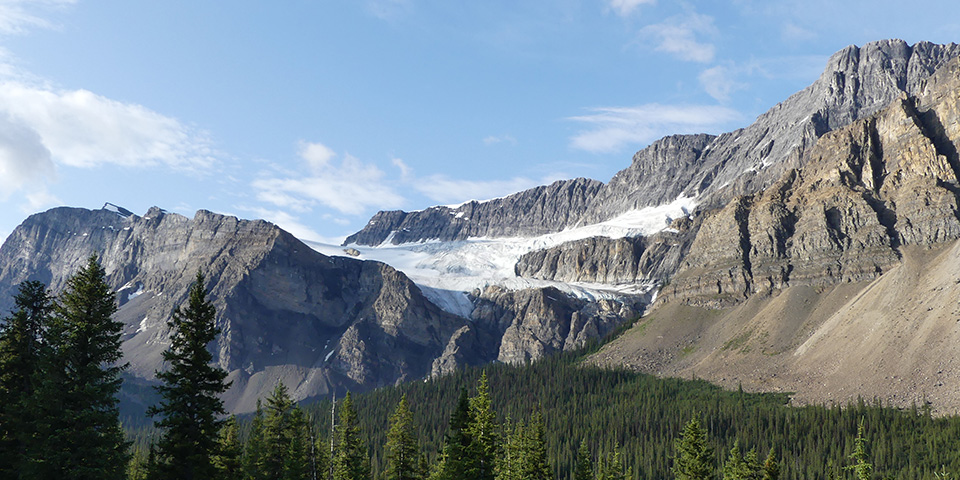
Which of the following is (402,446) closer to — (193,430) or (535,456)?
(535,456)

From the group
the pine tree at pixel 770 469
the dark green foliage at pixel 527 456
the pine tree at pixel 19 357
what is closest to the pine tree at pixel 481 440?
the dark green foliage at pixel 527 456

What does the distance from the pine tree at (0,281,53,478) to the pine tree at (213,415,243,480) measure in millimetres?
9306

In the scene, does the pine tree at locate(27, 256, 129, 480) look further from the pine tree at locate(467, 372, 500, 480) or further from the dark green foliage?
the dark green foliage

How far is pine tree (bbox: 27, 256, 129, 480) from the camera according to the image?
31.7m

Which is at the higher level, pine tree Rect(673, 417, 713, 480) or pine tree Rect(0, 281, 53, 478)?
pine tree Rect(0, 281, 53, 478)

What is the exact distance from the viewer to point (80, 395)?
32531mm

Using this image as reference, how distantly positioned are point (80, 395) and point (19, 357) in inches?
283

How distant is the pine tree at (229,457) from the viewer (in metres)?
32.7

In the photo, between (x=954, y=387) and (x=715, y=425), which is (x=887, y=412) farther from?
(x=715, y=425)

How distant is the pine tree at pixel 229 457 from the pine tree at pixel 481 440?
47.9 ft

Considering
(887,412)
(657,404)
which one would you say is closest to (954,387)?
(887,412)

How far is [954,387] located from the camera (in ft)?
499

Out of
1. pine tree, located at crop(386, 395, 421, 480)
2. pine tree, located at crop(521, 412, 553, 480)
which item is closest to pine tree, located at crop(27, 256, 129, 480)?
pine tree, located at crop(386, 395, 421, 480)

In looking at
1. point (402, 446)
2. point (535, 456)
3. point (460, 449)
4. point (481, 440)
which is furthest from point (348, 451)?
point (481, 440)
